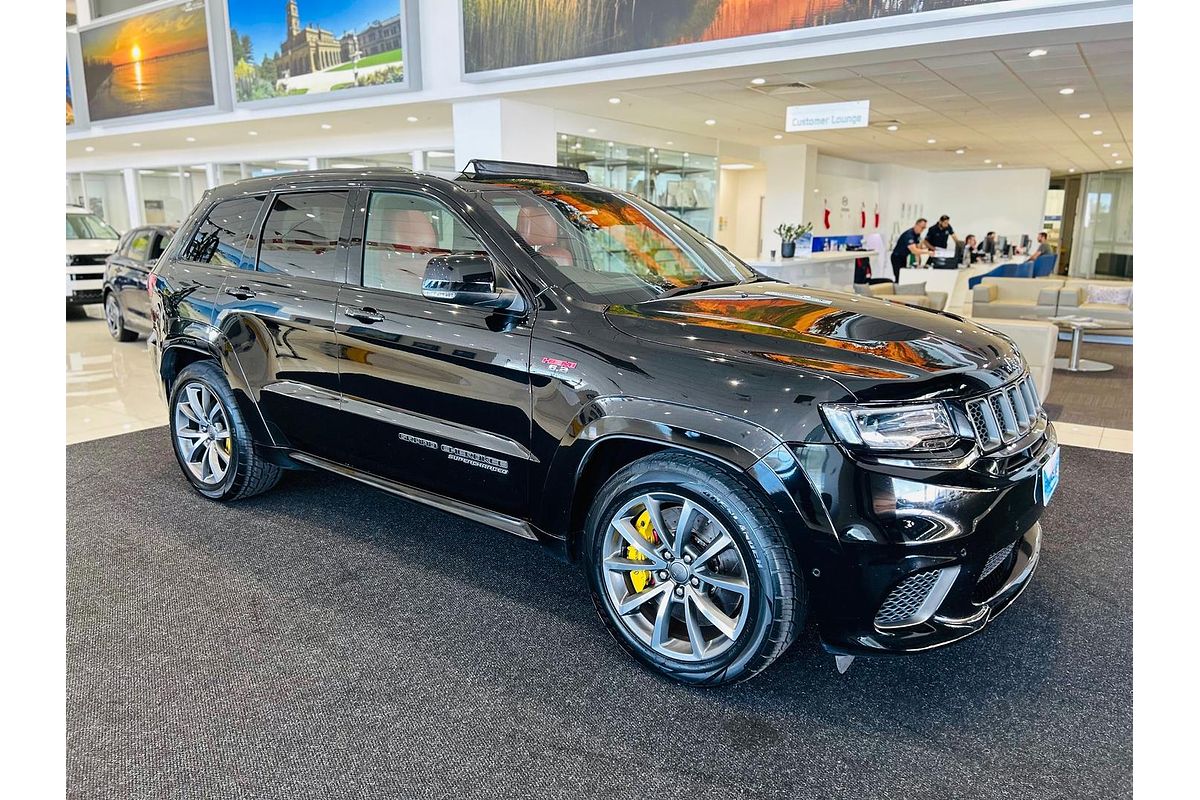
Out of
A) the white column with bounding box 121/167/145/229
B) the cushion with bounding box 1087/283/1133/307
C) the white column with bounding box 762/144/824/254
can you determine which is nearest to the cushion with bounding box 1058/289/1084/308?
the cushion with bounding box 1087/283/1133/307

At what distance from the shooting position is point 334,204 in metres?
3.35

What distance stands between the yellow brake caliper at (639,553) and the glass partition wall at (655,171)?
9358mm

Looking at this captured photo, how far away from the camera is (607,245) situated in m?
3.06

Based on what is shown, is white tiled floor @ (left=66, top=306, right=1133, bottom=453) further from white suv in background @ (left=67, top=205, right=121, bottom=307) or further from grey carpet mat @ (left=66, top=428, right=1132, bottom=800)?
grey carpet mat @ (left=66, top=428, right=1132, bottom=800)

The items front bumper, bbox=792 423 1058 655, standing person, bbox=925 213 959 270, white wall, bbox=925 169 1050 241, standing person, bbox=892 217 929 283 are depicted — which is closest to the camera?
front bumper, bbox=792 423 1058 655

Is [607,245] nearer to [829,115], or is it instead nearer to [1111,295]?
[829,115]

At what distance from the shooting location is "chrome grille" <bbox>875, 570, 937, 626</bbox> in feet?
7.13

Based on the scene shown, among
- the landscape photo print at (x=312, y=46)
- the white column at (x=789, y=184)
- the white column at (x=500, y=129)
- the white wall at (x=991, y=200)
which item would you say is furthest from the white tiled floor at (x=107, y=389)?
the white wall at (x=991, y=200)

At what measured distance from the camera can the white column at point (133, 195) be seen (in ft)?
62.9

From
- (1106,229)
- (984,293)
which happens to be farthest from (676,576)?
(1106,229)

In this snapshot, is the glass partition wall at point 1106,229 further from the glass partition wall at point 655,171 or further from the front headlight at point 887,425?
the front headlight at point 887,425

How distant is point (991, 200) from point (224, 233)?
2683 cm
